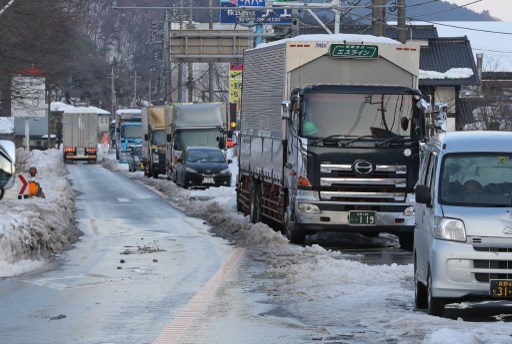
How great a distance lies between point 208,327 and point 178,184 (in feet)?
127

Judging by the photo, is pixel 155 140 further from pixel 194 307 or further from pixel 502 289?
pixel 502 289

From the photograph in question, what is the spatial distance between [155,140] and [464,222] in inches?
2020

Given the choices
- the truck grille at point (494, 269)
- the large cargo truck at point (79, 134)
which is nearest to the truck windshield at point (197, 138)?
the truck grille at point (494, 269)

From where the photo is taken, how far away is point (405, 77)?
77.0ft

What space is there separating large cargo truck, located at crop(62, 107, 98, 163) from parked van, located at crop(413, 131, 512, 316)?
8926cm

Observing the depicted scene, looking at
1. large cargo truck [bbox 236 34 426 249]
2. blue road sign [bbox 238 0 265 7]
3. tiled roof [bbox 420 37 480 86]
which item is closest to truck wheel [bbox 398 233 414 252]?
large cargo truck [bbox 236 34 426 249]

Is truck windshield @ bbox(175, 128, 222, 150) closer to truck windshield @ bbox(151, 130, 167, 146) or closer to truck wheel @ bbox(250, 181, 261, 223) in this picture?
truck windshield @ bbox(151, 130, 167, 146)

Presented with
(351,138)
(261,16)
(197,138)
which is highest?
(261,16)

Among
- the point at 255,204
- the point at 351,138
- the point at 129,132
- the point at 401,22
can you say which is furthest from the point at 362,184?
the point at 129,132

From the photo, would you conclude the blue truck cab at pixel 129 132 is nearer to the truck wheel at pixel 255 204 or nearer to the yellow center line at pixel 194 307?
the truck wheel at pixel 255 204

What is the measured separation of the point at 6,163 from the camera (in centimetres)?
654

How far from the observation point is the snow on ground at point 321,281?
11.4m

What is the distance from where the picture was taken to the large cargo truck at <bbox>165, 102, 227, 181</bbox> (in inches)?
2068

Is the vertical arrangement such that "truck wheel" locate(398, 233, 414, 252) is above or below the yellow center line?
below
